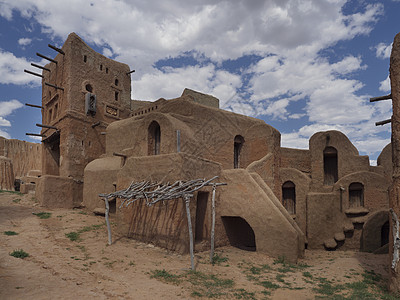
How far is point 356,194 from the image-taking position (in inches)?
731

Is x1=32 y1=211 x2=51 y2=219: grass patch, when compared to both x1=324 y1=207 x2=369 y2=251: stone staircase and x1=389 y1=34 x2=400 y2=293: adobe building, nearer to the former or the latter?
x1=389 y1=34 x2=400 y2=293: adobe building

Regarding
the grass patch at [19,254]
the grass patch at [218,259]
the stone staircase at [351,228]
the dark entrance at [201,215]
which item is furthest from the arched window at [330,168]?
the grass patch at [19,254]

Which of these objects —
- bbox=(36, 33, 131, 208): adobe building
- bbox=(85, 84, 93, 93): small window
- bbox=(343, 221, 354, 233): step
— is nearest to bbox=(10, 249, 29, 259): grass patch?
bbox=(36, 33, 131, 208): adobe building

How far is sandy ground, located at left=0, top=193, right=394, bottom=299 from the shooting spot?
7379 millimetres

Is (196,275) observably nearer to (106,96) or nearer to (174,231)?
(174,231)

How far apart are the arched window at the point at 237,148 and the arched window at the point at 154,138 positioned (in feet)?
20.0

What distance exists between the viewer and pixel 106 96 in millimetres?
24547

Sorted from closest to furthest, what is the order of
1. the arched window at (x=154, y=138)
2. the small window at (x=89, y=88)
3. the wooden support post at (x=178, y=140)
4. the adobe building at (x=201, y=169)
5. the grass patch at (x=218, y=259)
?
the grass patch at (x=218, y=259) → the adobe building at (x=201, y=169) → the wooden support post at (x=178, y=140) → the arched window at (x=154, y=138) → the small window at (x=89, y=88)

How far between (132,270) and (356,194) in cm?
1541

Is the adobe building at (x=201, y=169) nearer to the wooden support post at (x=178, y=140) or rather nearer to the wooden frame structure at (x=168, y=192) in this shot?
the wooden support post at (x=178, y=140)

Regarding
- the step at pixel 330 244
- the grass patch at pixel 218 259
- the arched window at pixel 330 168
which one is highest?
the arched window at pixel 330 168

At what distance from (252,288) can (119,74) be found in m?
22.3

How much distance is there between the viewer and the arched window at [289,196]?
1983 centimetres

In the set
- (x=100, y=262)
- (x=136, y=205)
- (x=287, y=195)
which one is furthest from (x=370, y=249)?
(x=100, y=262)
